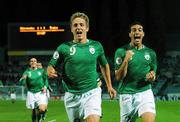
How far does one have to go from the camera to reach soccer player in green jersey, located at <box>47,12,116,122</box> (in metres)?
8.95

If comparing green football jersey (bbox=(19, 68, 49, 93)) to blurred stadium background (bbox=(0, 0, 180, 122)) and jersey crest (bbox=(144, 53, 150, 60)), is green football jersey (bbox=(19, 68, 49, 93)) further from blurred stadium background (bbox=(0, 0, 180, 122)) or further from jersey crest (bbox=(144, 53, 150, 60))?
blurred stadium background (bbox=(0, 0, 180, 122))

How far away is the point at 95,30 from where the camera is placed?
4953 cm

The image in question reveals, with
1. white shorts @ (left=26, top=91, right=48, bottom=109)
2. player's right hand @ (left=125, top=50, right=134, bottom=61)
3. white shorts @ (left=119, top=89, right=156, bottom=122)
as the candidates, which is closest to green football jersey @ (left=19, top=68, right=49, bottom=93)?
white shorts @ (left=26, top=91, right=48, bottom=109)

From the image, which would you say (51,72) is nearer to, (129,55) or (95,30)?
(129,55)

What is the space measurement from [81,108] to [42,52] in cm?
3508

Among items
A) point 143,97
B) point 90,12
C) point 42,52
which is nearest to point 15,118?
point 143,97

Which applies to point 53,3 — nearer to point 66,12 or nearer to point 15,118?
point 66,12

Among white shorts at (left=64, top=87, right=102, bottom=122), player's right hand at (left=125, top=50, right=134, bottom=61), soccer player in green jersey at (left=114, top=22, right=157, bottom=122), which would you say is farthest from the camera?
soccer player in green jersey at (left=114, top=22, right=157, bottom=122)

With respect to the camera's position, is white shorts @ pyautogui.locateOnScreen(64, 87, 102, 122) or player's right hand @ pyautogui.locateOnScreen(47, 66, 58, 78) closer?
player's right hand @ pyautogui.locateOnScreen(47, 66, 58, 78)

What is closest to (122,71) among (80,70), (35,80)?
(80,70)

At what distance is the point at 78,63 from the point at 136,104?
1.68 meters

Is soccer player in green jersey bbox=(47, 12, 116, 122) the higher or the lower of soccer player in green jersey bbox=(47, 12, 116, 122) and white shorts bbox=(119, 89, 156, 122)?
the higher

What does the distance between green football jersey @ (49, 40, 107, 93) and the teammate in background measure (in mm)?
9489

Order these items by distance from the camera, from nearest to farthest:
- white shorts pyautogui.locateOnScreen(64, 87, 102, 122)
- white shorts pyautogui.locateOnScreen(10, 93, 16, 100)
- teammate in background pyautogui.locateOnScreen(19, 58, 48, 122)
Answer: white shorts pyautogui.locateOnScreen(64, 87, 102, 122)
teammate in background pyautogui.locateOnScreen(19, 58, 48, 122)
white shorts pyautogui.locateOnScreen(10, 93, 16, 100)
